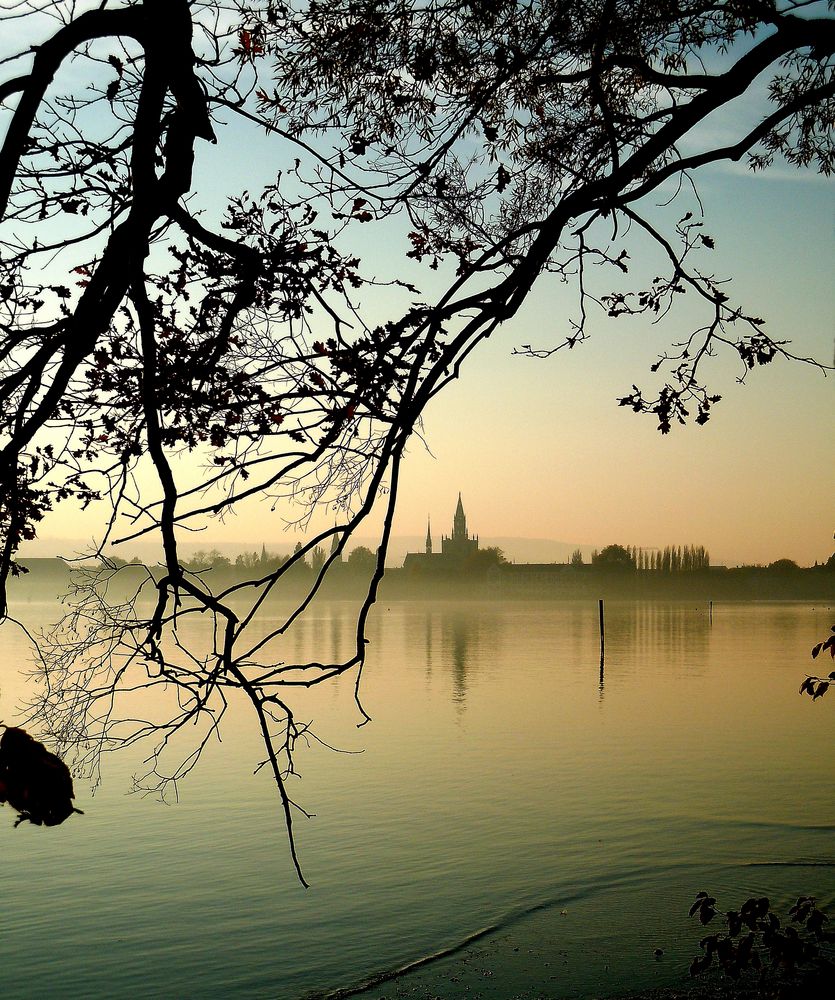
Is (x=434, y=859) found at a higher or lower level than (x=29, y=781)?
lower

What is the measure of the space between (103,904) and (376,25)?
18.0m

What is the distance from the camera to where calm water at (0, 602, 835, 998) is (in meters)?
16.3

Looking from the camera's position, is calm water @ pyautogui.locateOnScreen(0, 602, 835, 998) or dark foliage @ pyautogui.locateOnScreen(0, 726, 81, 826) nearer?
dark foliage @ pyautogui.locateOnScreen(0, 726, 81, 826)

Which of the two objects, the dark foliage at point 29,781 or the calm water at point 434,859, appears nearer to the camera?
the dark foliage at point 29,781

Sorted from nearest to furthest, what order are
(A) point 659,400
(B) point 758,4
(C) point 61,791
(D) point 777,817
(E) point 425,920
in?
(C) point 61,791
(B) point 758,4
(A) point 659,400
(E) point 425,920
(D) point 777,817

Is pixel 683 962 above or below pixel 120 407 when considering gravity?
below

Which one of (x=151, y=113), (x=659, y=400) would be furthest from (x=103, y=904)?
(x=151, y=113)

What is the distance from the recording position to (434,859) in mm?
22984

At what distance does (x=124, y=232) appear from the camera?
16.9 feet

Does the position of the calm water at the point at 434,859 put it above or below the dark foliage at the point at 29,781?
below

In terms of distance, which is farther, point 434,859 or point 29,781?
point 434,859

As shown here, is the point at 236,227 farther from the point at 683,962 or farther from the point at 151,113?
the point at 683,962

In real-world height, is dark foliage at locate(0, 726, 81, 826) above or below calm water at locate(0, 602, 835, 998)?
above

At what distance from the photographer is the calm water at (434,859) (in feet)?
53.6
